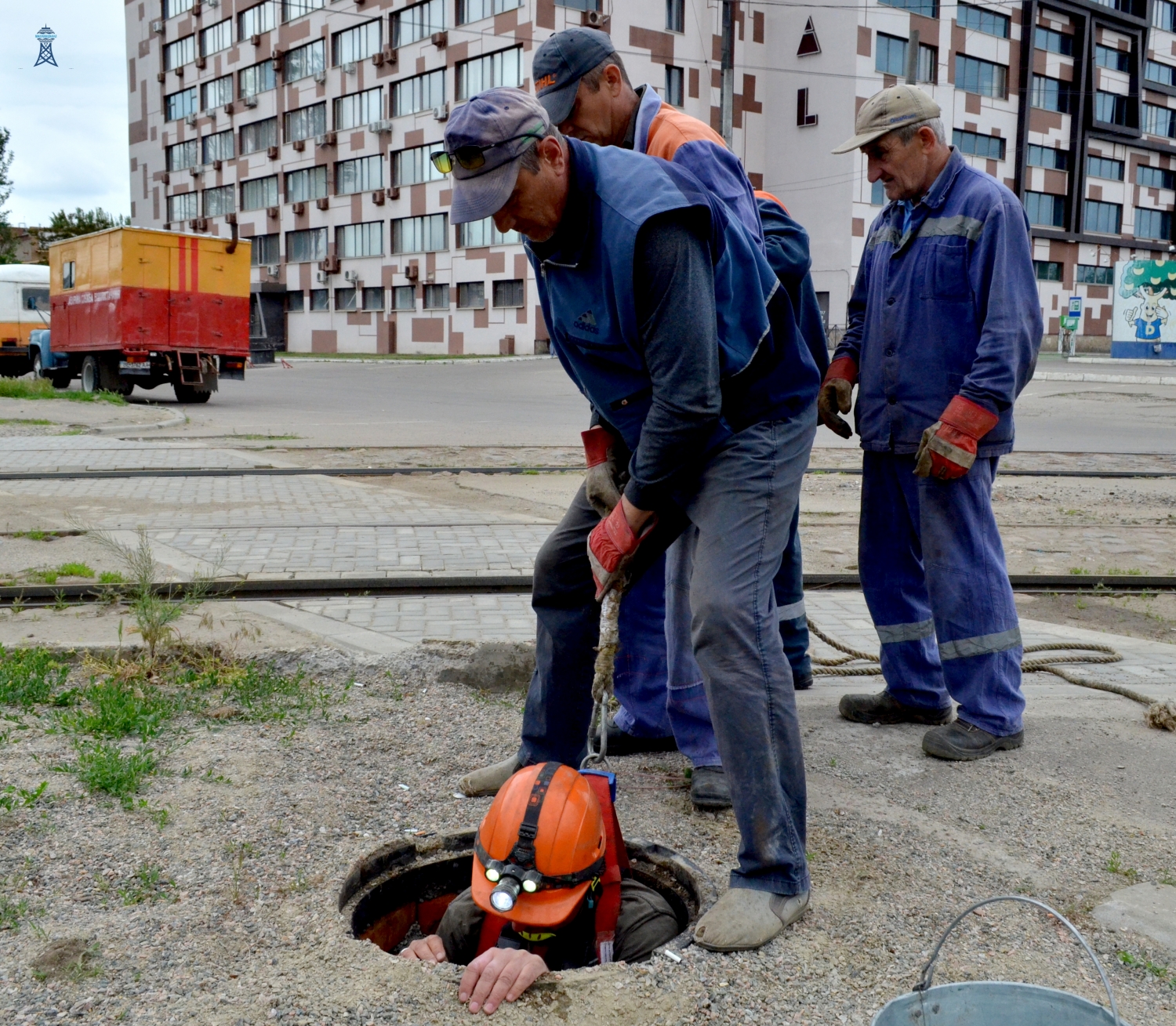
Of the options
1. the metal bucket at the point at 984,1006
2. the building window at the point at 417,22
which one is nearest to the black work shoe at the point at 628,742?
Result: the metal bucket at the point at 984,1006

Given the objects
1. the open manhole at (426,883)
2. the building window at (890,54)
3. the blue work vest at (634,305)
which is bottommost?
the open manhole at (426,883)

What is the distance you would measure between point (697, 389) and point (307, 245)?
57.8 metres

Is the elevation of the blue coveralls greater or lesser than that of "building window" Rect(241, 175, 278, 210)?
lesser

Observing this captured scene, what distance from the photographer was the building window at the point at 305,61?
54.5 meters

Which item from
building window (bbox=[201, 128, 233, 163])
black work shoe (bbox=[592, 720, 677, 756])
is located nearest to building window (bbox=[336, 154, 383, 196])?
building window (bbox=[201, 128, 233, 163])

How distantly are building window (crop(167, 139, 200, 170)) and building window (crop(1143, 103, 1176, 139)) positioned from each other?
49.2m

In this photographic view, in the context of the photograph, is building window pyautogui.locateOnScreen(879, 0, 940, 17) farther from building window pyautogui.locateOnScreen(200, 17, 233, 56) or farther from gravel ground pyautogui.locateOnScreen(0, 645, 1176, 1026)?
gravel ground pyautogui.locateOnScreen(0, 645, 1176, 1026)

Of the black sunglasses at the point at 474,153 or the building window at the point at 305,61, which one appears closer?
the black sunglasses at the point at 474,153

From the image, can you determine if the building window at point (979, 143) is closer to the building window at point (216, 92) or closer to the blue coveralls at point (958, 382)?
the building window at point (216, 92)

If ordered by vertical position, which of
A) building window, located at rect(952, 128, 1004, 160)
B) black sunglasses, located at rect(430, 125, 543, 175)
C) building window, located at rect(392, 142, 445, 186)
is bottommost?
black sunglasses, located at rect(430, 125, 543, 175)

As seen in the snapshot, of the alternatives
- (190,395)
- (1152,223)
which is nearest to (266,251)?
(190,395)

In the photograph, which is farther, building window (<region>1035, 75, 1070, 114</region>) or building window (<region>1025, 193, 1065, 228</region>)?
building window (<region>1025, 193, 1065, 228</region>)

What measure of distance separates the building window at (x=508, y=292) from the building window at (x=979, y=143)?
20029 millimetres

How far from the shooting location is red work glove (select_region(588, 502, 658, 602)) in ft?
9.82
